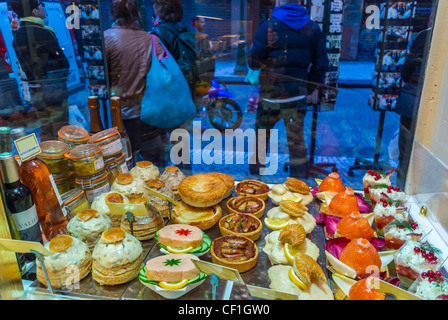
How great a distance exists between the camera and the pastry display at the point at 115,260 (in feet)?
4.24

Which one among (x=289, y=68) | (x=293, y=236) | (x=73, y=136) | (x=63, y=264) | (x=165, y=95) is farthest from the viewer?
(x=289, y=68)

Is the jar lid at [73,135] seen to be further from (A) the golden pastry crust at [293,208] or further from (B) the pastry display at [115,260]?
(A) the golden pastry crust at [293,208]

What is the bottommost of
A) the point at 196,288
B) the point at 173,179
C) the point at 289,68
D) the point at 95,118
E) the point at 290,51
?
the point at 196,288

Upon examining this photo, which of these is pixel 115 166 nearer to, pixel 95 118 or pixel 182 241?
pixel 95 118

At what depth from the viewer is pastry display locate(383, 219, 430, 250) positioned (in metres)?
1.45

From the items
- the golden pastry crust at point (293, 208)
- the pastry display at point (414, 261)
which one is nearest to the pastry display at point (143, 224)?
the golden pastry crust at point (293, 208)

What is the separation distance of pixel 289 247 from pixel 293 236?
Answer: 2.0 inches

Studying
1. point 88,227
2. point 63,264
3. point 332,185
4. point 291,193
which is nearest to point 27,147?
point 88,227

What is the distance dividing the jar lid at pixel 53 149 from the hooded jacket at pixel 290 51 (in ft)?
5.67

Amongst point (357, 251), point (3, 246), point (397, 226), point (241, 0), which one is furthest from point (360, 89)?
point (3, 246)

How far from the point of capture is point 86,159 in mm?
1690

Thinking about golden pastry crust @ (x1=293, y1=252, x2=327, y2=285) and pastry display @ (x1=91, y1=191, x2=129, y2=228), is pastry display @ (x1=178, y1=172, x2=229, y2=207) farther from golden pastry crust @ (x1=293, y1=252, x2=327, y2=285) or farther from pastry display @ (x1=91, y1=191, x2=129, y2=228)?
golden pastry crust @ (x1=293, y1=252, x2=327, y2=285)

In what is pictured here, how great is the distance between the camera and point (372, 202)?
186cm

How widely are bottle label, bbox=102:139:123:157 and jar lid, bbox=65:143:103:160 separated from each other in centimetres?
10
